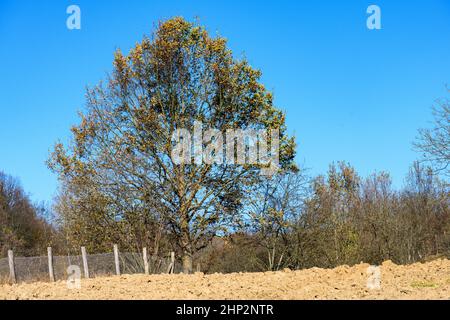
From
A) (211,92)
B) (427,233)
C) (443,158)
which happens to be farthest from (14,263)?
(427,233)

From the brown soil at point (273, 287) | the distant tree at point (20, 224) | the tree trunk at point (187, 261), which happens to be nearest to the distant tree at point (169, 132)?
the tree trunk at point (187, 261)

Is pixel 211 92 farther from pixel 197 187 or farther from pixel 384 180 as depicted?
pixel 384 180

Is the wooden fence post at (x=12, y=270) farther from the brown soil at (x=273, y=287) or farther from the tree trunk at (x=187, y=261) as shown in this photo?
the tree trunk at (x=187, y=261)

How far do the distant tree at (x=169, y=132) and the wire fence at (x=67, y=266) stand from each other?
6.56 feet

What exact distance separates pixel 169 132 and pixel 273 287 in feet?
46.6

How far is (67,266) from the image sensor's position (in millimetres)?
22547

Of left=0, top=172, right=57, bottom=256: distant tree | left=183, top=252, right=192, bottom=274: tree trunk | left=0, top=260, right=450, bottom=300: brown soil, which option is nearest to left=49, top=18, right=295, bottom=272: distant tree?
left=183, top=252, right=192, bottom=274: tree trunk

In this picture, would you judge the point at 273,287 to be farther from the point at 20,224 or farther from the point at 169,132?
the point at 20,224

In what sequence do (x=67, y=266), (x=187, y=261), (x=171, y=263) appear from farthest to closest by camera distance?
(x=187, y=261) → (x=171, y=263) → (x=67, y=266)

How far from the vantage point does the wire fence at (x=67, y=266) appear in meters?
21.2

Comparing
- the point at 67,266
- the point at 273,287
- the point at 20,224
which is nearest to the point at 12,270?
the point at 67,266

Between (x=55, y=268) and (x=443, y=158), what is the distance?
17.1 m

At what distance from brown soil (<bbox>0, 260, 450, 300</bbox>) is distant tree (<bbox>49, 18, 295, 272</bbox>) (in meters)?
10.2
